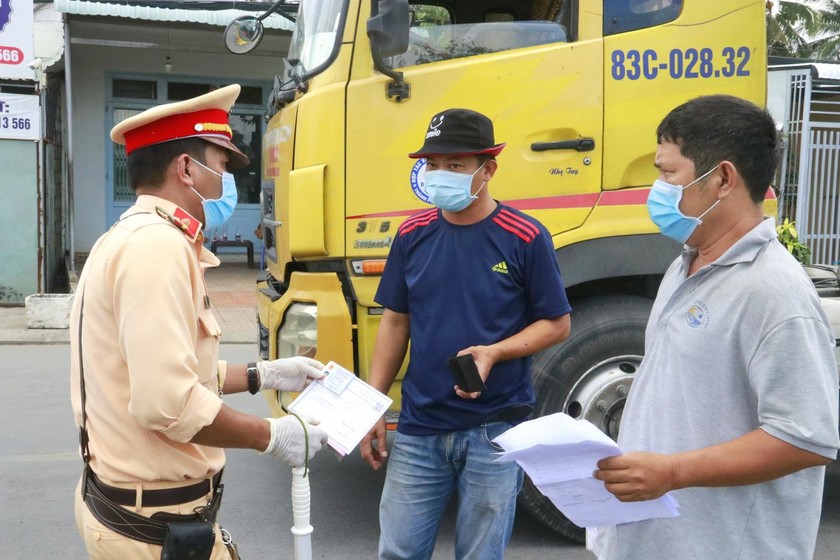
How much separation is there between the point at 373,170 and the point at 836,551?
289 centimetres

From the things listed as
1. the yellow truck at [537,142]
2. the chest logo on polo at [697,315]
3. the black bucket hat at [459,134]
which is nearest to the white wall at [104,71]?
the yellow truck at [537,142]

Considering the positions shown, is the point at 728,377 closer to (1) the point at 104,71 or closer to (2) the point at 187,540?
(2) the point at 187,540

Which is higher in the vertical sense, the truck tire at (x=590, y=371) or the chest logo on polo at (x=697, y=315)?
the chest logo on polo at (x=697, y=315)

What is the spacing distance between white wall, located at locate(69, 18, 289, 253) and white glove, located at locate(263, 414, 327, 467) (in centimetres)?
1303

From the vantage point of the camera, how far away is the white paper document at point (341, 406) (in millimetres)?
2473

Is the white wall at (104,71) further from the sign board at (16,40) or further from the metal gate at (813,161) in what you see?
the metal gate at (813,161)

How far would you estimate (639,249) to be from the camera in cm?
387

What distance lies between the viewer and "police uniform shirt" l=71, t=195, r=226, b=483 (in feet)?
6.01

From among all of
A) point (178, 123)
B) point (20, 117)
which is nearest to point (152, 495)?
point (178, 123)

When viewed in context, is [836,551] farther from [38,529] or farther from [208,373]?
[38,529]

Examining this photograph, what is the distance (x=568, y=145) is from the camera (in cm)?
379

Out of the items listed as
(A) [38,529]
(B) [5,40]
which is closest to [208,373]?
(A) [38,529]

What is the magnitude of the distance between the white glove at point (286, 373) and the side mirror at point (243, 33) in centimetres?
295

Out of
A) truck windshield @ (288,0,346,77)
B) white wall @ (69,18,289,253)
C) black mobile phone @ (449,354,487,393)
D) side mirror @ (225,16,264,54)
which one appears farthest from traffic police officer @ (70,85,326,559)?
white wall @ (69,18,289,253)
